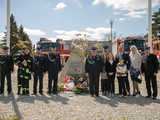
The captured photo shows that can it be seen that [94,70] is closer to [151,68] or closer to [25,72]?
[151,68]

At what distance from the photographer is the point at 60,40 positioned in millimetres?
19438

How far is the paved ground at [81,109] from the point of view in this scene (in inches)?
159

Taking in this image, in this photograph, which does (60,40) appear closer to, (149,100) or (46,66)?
(46,66)

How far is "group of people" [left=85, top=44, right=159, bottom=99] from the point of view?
597 centimetres

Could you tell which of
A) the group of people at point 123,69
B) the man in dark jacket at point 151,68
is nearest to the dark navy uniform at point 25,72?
the group of people at point 123,69

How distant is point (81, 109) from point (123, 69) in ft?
7.56

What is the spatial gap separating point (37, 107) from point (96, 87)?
2370 mm

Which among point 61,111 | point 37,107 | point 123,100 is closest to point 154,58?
point 123,100

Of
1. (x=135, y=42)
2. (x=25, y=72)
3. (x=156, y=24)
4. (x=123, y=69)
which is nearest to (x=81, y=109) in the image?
(x=123, y=69)

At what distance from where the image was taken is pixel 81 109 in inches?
183

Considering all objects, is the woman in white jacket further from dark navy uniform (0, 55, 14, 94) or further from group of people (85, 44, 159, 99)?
dark navy uniform (0, 55, 14, 94)

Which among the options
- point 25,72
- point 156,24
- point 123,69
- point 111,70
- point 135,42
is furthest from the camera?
point 156,24

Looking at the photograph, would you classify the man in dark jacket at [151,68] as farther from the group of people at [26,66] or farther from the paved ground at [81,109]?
the group of people at [26,66]

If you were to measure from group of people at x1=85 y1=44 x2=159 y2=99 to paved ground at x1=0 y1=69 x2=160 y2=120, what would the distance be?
1.81 ft
